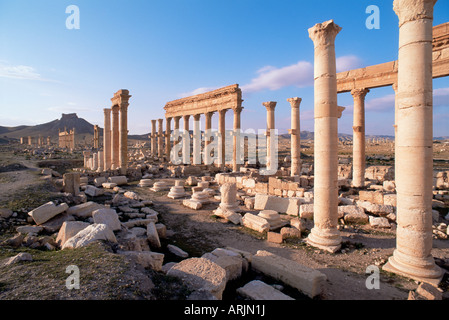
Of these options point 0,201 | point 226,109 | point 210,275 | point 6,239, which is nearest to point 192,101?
point 226,109

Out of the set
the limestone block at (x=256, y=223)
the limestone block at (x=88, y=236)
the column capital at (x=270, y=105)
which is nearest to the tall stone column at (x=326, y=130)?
the limestone block at (x=256, y=223)

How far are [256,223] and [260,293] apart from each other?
474 centimetres

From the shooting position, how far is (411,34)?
227 inches

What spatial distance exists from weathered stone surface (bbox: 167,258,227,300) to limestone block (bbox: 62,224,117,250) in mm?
2093

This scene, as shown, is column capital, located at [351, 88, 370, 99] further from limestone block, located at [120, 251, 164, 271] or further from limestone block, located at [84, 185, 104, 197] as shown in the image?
limestone block, located at [84, 185, 104, 197]

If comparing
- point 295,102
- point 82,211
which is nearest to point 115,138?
point 82,211

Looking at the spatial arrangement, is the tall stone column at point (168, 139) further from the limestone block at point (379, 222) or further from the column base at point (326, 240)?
the column base at point (326, 240)

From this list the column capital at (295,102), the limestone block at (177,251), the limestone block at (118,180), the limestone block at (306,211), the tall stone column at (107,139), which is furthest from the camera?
the tall stone column at (107,139)

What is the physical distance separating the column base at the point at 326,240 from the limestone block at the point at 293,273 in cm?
227

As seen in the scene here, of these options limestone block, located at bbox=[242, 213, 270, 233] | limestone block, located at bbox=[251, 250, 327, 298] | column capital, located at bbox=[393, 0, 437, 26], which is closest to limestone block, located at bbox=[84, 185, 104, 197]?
limestone block, located at bbox=[242, 213, 270, 233]

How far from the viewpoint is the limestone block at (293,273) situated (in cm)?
490

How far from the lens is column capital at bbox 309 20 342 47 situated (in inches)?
300

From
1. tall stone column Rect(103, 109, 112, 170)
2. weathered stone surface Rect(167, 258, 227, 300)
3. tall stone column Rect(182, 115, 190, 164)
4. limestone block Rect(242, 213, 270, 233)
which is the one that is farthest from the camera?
tall stone column Rect(182, 115, 190, 164)
